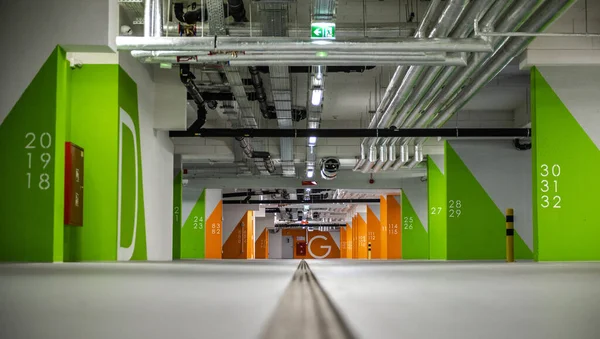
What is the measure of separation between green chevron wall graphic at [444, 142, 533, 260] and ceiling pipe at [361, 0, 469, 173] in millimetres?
2266

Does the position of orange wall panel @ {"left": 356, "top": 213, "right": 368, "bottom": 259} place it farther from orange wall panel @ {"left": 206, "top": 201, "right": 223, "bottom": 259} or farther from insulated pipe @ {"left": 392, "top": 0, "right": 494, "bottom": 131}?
insulated pipe @ {"left": 392, "top": 0, "right": 494, "bottom": 131}

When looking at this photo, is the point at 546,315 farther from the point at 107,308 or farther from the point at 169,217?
the point at 169,217

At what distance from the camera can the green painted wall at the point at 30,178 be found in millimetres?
7895

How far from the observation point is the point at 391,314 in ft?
6.48

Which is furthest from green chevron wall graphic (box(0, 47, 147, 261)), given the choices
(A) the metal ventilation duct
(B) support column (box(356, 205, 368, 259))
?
(B) support column (box(356, 205, 368, 259))

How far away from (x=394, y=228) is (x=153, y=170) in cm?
1730

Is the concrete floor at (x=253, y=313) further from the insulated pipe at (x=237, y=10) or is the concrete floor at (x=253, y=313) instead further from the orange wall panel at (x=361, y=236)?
the orange wall panel at (x=361, y=236)

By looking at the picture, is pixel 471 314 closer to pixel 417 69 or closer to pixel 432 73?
pixel 417 69

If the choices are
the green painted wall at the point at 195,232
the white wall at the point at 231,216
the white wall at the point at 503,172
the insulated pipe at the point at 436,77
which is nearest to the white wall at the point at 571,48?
the insulated pipe at the point at 436,77

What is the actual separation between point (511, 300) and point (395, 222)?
26.0m

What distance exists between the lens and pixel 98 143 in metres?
9.52

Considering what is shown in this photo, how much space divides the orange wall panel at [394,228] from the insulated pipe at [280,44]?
19.6 m

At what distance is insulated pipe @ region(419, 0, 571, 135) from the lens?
815cm

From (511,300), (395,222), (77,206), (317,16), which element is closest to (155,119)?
(77,206)
